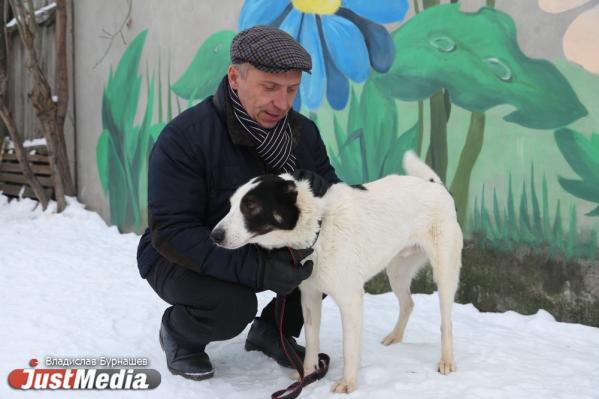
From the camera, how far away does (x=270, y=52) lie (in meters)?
2.04

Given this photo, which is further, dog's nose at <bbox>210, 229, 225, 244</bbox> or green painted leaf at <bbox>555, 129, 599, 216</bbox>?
green painted leaf at <bbox>555, 129, 599, 216</bbox>

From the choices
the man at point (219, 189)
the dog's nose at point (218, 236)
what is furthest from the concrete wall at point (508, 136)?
the dog's nose at point (218, 236)

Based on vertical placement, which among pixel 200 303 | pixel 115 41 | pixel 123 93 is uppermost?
pixel 115 41

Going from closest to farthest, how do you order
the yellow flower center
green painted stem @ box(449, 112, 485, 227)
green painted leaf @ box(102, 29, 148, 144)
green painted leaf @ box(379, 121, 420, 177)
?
green painted stem @ box(449, 112, 485, 227) → green painted leaf @ box(379, 121, 420, 177) → the yellow flower center → green painted leaf @ box(102, 29, 148, 144)

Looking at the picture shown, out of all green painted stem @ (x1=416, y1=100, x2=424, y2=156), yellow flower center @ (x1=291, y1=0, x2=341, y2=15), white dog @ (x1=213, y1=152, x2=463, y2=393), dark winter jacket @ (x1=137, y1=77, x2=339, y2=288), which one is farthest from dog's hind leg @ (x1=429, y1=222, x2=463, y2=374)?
yellow flower center @ (x1=291, y1=0, x2=341, y2=15)

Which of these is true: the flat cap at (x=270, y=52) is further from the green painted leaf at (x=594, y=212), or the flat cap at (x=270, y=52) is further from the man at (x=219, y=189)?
the green painted leaf at (x=594, y=212)

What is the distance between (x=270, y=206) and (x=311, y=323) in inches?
24.0

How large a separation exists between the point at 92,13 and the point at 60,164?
1.84 meters

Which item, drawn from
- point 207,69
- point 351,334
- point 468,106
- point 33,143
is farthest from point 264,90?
point 33,143

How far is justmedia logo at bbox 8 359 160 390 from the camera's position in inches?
89.1

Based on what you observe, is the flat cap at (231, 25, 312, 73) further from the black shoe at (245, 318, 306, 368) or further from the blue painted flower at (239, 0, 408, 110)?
the blue painted flower at (239, 0, 408, 110)

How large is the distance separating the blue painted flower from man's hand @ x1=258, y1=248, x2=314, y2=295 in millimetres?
2183

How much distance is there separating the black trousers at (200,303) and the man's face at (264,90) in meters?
0.68

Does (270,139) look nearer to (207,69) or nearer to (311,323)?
(311,323)
